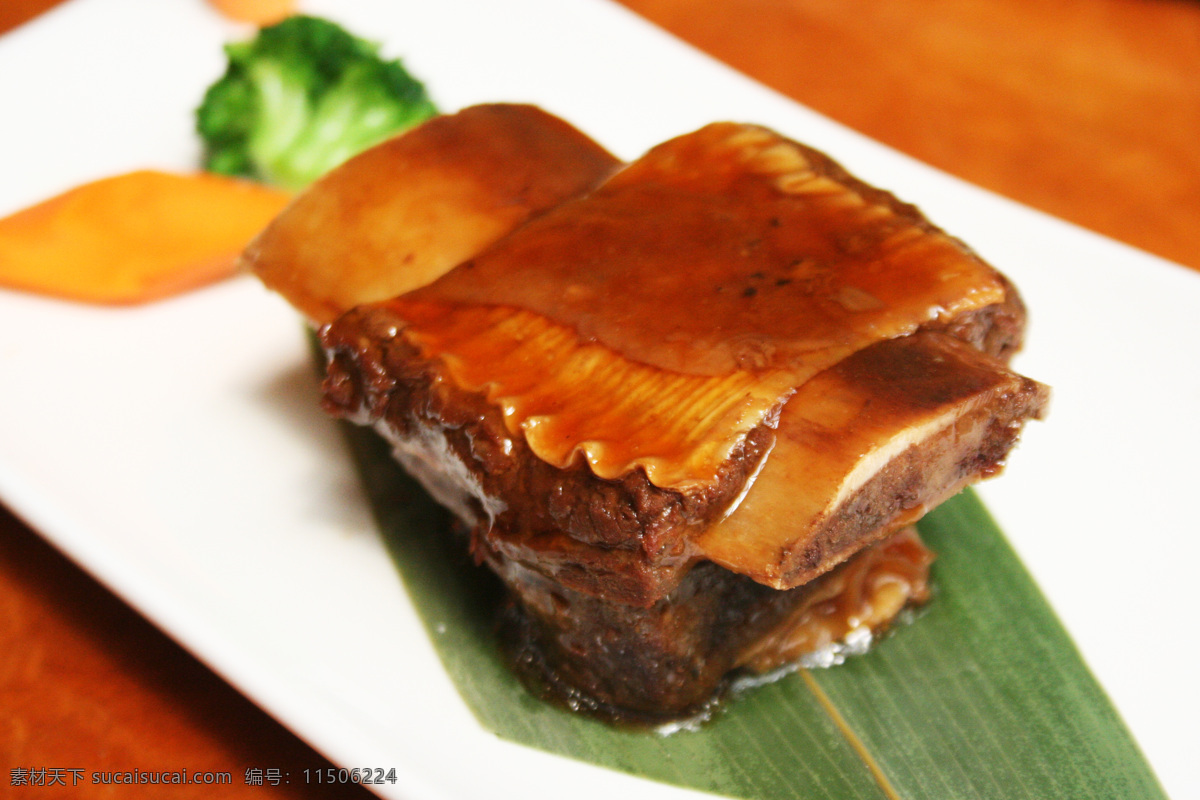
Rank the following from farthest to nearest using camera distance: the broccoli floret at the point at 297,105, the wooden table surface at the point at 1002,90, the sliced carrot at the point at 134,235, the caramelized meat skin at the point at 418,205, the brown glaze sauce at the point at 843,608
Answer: the wooden table surface at the point at 1002,90 → the broccoli floret at the point at 297,105 → the sliced carrot at the point at 134,235 → the caramelized meat skin at the point at 418,205 → the brown glaze sauce at the point at 843,608

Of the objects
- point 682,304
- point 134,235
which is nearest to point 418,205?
point 682,304

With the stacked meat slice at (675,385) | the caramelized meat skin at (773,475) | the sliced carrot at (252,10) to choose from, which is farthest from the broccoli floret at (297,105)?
the caramelized meat skin at (773,475)

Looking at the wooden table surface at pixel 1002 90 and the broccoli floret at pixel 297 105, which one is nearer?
the broccoli floret at pixel 297 105

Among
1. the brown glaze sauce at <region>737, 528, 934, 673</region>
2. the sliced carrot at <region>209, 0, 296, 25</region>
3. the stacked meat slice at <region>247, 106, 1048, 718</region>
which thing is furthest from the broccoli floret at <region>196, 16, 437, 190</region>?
the brown glaze sauce at <region>737, 528, 934, 673</region>

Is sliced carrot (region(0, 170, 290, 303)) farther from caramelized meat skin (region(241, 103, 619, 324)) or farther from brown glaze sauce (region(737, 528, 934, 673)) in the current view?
brown glaze sauce (region(737, 528, 934, 673))

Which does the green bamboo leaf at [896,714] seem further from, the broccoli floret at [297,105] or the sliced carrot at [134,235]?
the broccoli floret at [297,105]
